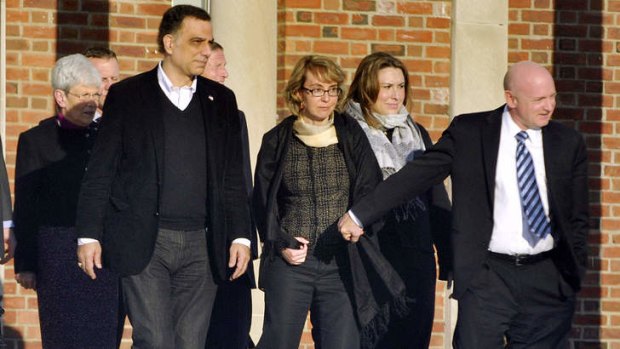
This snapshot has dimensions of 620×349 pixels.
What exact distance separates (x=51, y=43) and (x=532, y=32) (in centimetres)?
337

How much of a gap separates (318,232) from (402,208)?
26.7 inches

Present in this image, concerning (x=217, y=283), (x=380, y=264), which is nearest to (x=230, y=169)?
(x=217, y=283)

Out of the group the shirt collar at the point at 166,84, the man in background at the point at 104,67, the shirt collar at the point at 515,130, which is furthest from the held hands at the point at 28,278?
the shirt collar at the point at 515,130

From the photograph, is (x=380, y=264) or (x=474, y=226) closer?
(x=474, y=226)

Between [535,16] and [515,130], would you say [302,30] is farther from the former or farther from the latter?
[515,130]

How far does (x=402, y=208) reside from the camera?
870 cm

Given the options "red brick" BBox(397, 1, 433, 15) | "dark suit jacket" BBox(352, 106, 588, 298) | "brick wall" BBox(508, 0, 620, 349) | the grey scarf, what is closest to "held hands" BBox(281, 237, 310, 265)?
"dark suit jacket" BBox(352, 106, 588, 298)

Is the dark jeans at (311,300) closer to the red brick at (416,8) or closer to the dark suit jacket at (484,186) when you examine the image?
the dark suit jacket at (484,186)

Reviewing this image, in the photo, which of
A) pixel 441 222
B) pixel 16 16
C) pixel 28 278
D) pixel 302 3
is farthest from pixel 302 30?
pixel 28 278

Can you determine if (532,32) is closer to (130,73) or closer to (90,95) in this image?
(130,73)

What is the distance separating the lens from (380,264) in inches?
327

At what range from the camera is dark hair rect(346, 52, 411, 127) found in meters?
8.78

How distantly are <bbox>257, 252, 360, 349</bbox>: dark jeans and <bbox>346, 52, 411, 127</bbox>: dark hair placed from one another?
0.99 meters

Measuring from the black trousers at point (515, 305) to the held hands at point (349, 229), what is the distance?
0.61m
